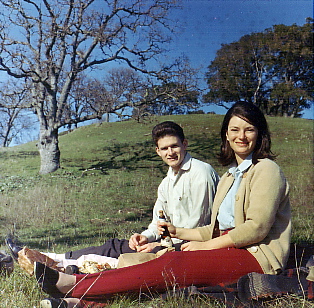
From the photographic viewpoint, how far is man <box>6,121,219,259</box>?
8.90 ft

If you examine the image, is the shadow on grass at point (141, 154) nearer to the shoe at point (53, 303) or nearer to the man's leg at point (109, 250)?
the man's leg at point (109, 250)

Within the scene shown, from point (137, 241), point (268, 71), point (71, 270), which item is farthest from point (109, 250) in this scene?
point (268, 71)

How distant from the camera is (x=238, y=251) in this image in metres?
2.07

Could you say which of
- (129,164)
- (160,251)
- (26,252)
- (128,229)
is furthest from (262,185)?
(129,164)

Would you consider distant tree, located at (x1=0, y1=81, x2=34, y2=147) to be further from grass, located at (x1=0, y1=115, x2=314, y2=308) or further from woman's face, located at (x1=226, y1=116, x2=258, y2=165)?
woman's face, located at (x1=226, y1=116, x2=258, y2=165)

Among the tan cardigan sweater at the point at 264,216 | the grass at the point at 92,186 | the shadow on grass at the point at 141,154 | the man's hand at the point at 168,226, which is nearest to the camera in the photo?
the tan cardigan sweater at the point at 264,216

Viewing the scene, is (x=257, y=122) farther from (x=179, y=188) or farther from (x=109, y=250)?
(x=109, y=250)

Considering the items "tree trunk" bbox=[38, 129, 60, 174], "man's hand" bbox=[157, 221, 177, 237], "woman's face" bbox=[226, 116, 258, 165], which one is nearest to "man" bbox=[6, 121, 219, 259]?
"man's hand" bbox=[157, 221, 177, 237]

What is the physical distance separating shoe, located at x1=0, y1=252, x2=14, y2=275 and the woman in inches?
29.6

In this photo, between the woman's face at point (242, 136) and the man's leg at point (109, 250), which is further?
the man's leg at point (109, 250)

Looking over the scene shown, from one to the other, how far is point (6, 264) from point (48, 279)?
2.58 ft

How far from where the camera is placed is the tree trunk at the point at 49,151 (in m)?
4.47

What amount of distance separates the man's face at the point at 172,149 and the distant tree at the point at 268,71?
2.06m

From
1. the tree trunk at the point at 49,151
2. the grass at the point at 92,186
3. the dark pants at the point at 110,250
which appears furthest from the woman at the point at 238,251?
the tree trunk at the point at 49,151
